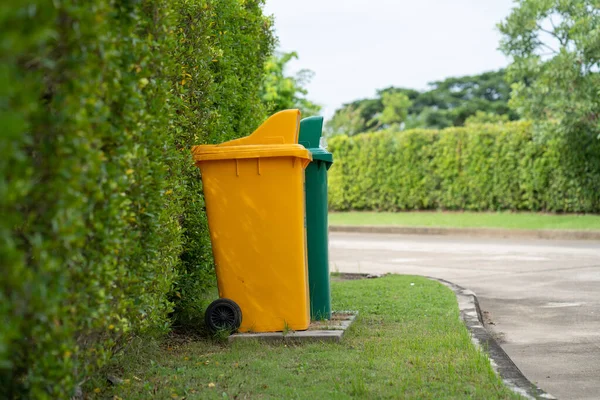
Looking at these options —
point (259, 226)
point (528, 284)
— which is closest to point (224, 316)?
point (259, 226)

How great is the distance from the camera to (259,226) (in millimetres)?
5570

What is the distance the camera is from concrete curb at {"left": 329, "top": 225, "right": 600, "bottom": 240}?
1658 centimetres

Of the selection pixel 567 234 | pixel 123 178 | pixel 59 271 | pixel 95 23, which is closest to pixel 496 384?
pixel 123 178

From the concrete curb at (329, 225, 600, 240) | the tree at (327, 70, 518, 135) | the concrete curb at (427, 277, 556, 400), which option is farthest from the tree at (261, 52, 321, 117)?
the tree at (327, 70, 518, 135)

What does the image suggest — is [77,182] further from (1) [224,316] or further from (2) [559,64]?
(2) [559,64]

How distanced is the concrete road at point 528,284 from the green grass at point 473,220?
80.1 inches

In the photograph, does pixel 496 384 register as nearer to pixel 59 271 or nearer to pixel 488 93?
pixel 59 271

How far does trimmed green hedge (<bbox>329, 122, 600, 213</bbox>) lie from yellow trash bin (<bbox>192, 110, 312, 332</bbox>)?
48.4 feet

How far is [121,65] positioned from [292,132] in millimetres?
2344

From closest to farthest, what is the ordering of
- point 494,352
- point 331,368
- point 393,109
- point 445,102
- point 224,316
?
point 331,368, point 494,352, point 224,316, point 393,109, point 445,102

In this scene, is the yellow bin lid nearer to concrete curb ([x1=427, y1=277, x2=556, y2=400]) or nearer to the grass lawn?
the grass lawn

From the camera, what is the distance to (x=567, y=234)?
16750mm

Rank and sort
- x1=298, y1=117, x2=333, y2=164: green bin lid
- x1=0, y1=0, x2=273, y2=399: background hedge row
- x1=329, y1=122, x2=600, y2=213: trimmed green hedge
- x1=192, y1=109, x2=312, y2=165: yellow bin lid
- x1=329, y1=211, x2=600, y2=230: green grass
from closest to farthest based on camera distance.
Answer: x1=0, y1=0, x2=273, y2=399: background hedge row < x1=192, y1=109, x2=312, y2=165: yellow bin lid < x1=298, y1=117, x2=333, y2=164: green bin lid < x1=329, y1=211, x2=600, y2=230: green grass < x1=329, y1=122, x2=600, y2=213: trimmed green hedge

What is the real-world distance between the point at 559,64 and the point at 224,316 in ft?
48.0
